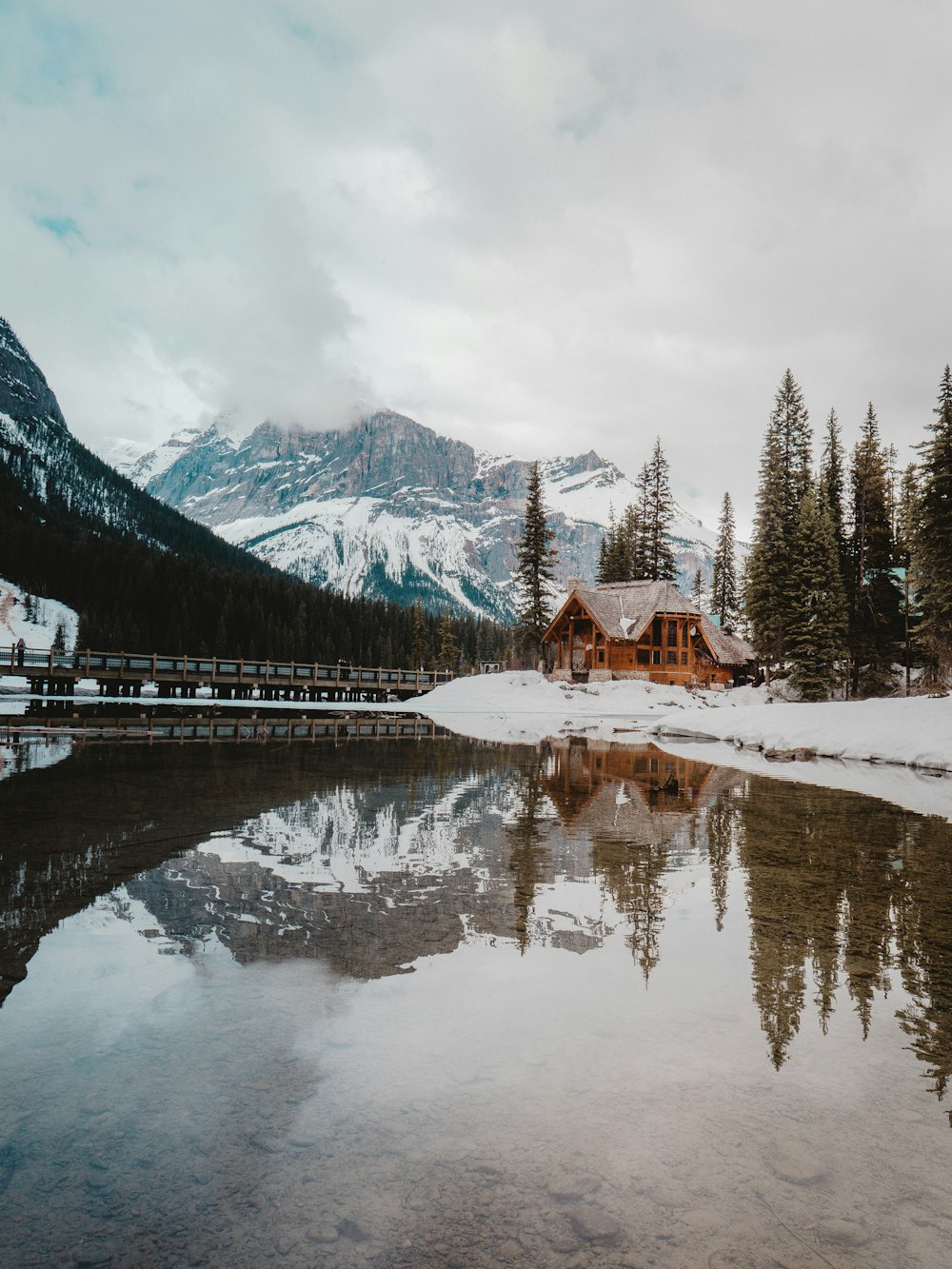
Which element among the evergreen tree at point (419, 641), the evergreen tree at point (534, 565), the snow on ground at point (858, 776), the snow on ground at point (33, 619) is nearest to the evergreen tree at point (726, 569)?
the evergreen tree at point (534, 565)

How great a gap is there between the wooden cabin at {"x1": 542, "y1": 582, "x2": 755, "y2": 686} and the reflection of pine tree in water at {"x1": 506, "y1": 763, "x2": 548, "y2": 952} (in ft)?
126

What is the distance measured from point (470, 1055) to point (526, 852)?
5118 millimetres

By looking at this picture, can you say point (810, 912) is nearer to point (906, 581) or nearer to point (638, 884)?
point (638, 884)

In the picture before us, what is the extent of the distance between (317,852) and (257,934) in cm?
297

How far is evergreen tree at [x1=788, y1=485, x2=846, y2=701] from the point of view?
39062 mm

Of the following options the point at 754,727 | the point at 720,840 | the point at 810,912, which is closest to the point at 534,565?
the point at 754,727

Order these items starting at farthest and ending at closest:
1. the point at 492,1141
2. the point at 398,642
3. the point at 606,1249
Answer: the point at 398,642, the point at 492,1141, the point at 606,1249

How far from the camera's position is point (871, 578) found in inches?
1743

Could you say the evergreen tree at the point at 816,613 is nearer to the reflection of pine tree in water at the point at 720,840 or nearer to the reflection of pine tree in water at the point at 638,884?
the reflection of pine tree in water at the point at 720,840

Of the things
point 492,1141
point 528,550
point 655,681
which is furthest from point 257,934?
point 528,550

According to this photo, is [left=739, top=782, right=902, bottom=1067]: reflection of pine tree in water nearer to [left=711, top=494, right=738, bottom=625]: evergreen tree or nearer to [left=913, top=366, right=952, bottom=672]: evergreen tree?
[left=913, top=366, right=952, bottom=672]: evergreen tree

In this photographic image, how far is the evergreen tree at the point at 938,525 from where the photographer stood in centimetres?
2769

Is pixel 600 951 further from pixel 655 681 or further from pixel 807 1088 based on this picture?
pixel 655 681

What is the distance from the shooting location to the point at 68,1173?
2971mm
